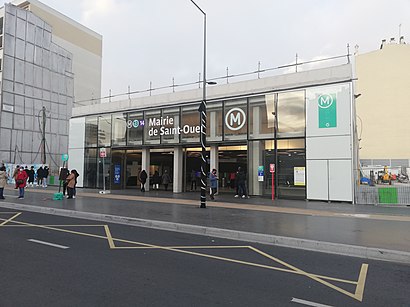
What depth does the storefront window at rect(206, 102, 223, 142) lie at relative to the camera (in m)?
20.6

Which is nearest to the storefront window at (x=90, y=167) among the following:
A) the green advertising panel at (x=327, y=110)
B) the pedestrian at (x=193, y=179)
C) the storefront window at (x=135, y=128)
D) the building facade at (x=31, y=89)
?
the storefront window at (x=135, y=128)

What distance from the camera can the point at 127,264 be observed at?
19.2 ft

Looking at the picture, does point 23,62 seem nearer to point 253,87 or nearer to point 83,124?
point 83,124

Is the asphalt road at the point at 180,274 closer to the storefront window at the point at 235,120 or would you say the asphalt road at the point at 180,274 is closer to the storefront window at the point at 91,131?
the storefront window at the point at 235,120

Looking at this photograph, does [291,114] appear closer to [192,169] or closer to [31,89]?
[192,169]

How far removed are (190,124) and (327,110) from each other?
843 centimetres

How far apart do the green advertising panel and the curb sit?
33.8 feet

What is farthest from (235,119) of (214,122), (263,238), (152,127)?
(263,238)

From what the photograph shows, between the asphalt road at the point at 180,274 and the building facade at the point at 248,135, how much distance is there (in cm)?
1045

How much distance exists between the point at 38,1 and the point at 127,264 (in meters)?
53.1

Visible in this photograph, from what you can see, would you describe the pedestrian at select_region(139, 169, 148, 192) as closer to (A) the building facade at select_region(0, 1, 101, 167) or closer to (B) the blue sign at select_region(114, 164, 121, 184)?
(B) the blue sign at select_region(114, 164, 121, 184)

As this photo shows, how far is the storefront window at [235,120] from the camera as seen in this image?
19.7 m

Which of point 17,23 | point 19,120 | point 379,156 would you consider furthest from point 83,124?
point 379,156

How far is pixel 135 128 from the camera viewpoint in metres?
23.8
